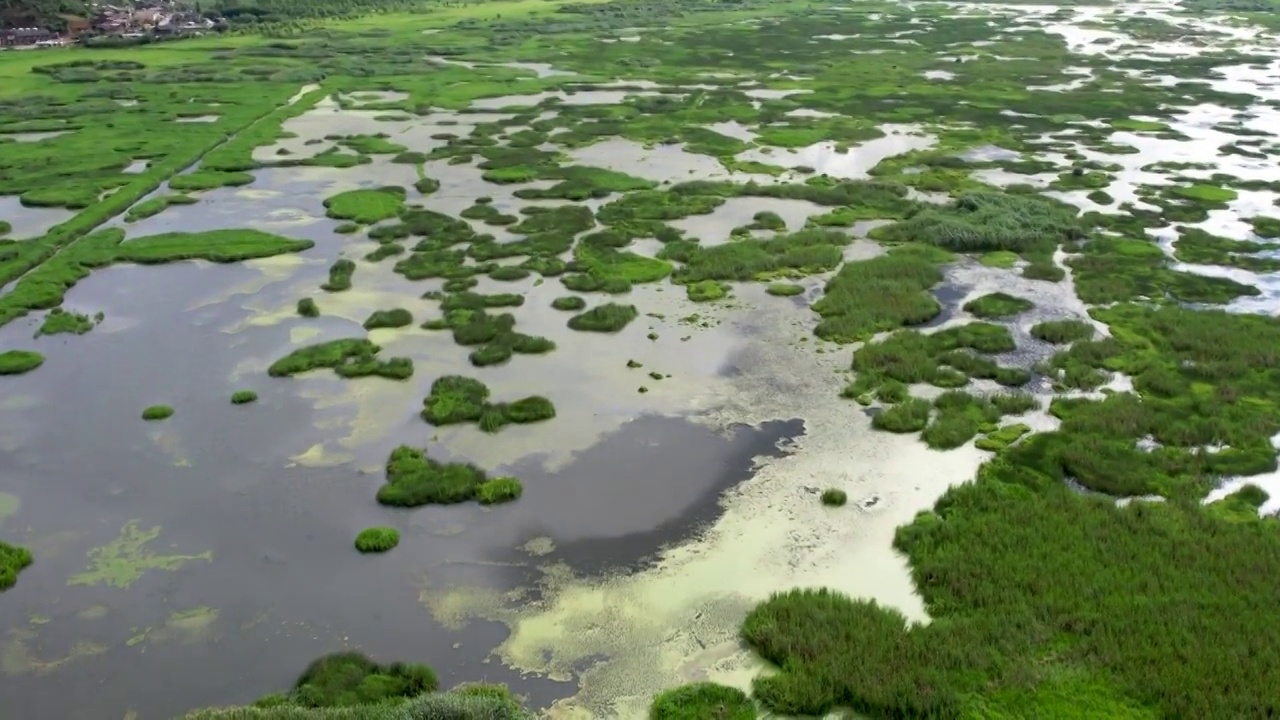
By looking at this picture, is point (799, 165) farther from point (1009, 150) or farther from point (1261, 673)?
point (1261, 673)

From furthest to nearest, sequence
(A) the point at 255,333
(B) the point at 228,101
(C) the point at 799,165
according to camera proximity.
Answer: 1. (B) the point at 228,101
2. (C) the point at 799,165
3. (A) the point at 255,333

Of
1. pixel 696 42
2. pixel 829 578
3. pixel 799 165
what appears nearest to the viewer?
pixel 829 578

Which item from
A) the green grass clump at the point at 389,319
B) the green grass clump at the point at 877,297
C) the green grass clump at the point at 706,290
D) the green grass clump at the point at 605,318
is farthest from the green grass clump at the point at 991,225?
the green grass clump at the point at 389,319

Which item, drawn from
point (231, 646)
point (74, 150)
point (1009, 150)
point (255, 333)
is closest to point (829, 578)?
point (231, 646)

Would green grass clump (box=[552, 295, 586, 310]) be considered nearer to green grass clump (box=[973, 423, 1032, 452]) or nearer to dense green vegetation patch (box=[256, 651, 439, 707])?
green grass clump (box=[973, 423, 1032, 452])

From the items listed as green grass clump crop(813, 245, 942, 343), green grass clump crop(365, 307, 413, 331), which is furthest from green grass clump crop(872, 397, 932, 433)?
green grass clump crop(365, 307, 413, 331)

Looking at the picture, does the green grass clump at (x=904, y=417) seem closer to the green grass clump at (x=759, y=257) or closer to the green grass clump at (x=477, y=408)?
the green grass clump at (x=477, y=408)

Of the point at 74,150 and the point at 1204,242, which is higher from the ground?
the point at 74,150
